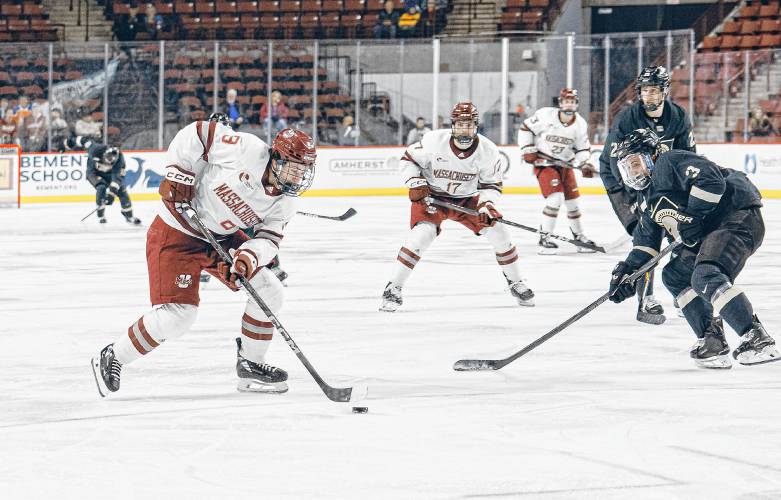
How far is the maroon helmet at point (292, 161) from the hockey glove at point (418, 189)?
2221 mm

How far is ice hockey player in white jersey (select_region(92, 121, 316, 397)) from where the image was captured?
12.9 ft

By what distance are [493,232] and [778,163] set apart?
301 inches

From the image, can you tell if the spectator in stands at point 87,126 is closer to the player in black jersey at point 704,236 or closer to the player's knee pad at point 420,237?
the player's knee pad at point 420,237

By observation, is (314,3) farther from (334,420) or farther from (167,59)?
(334,420)

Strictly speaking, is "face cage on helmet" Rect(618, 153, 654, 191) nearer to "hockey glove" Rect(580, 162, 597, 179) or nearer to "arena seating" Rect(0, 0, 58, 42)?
"hockey glove" Rect(580, 162, 597, 179)

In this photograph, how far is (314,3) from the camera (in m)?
17.8

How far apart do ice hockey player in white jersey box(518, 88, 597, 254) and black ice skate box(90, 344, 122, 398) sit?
5276 mm

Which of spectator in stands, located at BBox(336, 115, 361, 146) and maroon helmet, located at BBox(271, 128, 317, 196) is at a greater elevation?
maroon helmet, located at BBox(271, 128, 317, 196)

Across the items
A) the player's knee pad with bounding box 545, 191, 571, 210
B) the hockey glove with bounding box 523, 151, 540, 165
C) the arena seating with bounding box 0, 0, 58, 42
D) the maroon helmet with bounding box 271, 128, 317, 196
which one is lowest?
the player's knee pad with bounding box 545, 191, 571, 210

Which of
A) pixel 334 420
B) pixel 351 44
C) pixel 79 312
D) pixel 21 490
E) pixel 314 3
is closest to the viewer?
pixel 21 490

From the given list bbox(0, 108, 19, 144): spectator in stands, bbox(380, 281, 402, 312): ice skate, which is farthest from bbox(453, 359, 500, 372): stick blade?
bbox(0, 108, 19, 144): spectator in stands

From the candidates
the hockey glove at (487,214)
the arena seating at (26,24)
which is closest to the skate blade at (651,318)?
the hockey glove at (487,214)

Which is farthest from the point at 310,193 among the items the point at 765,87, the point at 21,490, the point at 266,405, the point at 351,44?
the point at 21,490

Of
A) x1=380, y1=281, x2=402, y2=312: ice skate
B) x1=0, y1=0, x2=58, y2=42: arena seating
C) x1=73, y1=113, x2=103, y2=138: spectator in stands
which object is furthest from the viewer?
x1=0, y1=0, x2=58, y2=42: arena seating
